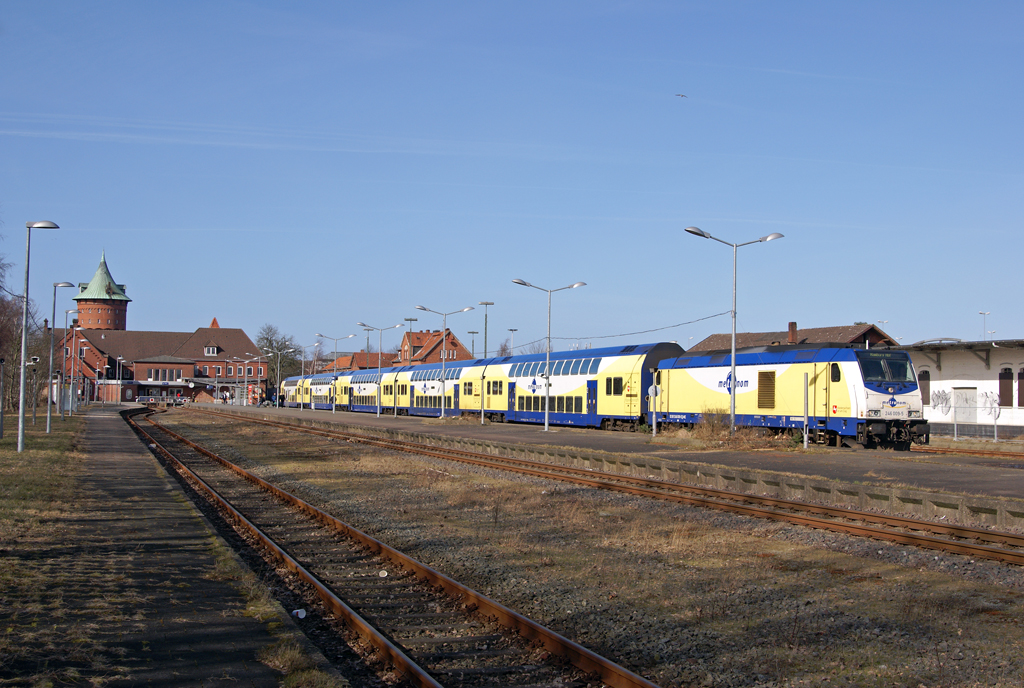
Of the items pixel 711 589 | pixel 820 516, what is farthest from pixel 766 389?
pixel 711 589

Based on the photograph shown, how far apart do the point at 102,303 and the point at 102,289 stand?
2.98 m

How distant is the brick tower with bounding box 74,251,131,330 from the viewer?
162 meters

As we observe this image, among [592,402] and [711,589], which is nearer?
[711,589]

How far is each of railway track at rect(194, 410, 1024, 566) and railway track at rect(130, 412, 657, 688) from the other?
680 cm

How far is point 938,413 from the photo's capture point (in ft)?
136

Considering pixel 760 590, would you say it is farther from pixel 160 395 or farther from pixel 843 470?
pixel 160 395

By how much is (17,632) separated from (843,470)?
18912 mm

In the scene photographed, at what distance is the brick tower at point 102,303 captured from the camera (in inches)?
6383

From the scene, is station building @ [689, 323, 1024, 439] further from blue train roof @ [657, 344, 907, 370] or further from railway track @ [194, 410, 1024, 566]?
railway track @ [194, 410, 1024, 566]

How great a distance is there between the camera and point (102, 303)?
532ft

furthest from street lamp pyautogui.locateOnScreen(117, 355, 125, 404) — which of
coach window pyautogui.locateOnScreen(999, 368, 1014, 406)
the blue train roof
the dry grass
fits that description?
the dry grass

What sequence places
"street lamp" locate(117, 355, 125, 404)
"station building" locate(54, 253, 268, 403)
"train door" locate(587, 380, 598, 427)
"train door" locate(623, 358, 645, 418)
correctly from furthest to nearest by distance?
"station building" locate(54, 253, 268, 403) → "street lamp" locate(117, 355, 125, 404) → "train door" locate(587, 380, 598, 427) → "train door" locate(623, 358, 645, 418)

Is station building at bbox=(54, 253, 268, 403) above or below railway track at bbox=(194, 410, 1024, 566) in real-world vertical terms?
above

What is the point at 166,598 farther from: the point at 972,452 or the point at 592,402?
the point at 592,402
